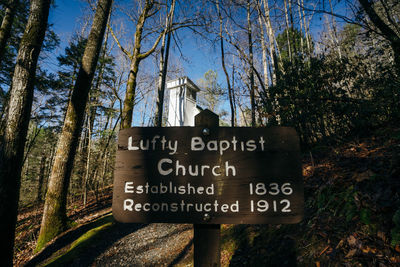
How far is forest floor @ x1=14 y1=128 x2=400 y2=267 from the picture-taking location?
5.75 ft

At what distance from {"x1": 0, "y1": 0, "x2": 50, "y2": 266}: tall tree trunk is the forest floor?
1135mm

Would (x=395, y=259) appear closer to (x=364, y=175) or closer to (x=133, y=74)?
(x=364, y=175)

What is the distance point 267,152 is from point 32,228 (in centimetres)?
756

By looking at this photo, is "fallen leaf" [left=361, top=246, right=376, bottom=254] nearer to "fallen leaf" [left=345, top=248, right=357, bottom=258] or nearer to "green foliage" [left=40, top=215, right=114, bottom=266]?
"fallen leaf" [left=345, top=248, right=357, bottom=258]

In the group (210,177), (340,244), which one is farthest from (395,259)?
(210,177)

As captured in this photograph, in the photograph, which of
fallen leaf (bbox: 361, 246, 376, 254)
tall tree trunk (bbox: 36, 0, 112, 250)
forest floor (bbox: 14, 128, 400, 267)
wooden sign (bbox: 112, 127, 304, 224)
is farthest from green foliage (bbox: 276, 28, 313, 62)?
tall tree trunk (bbox: 36, 0, 112, 250)

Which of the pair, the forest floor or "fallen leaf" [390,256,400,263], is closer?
"fallen leaf" [390,256,400,263]

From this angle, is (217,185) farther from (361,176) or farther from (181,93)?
(181,93)

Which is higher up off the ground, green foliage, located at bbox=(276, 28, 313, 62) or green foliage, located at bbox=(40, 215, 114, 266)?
green foliage, located at bbox=(276, 28, 313, 62)

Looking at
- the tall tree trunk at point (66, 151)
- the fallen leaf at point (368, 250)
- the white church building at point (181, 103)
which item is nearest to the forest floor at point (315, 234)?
the fallen leaf at point (368, 250)

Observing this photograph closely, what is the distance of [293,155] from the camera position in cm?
111

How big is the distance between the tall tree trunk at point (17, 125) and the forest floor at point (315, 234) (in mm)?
1135

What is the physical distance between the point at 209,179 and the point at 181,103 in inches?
391

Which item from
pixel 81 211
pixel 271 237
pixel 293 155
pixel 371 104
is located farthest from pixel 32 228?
pixel 371 104
